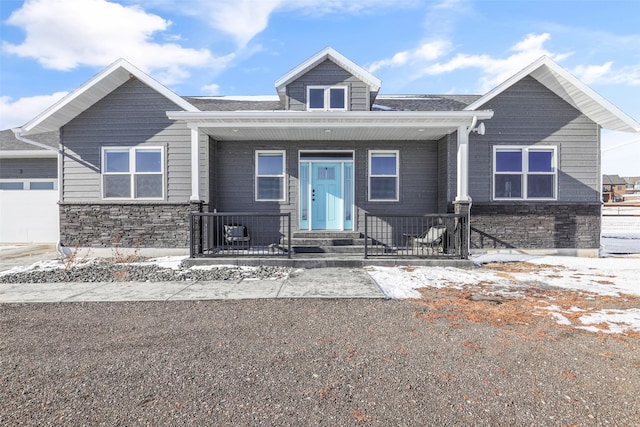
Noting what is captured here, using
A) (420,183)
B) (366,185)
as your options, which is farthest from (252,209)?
(420,183)

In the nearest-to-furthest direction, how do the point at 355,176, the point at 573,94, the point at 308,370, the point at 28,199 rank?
the point at 308,370 → the point at 573,94 → the point at 355,176 → the point at 28,199

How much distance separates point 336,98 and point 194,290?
21.8 feet

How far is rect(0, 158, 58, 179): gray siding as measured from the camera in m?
11.9

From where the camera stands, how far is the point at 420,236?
30.6ft

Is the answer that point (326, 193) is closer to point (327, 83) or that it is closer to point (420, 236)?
point (420, 236)

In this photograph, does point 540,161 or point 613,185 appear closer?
point 540,161

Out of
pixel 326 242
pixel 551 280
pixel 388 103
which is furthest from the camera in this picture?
pixel 388 103

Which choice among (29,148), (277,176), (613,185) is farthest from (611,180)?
(29,148)

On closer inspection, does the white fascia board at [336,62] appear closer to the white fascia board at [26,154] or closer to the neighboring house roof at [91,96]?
the neighboring house roof at [91,96]

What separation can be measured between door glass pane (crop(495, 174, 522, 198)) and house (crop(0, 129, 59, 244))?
13673mm

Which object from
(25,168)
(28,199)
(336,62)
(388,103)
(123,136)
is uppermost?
(336,62)

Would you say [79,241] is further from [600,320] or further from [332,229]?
[600,320]

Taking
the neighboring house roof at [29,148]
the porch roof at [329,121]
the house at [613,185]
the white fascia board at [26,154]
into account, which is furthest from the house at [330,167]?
the house at [613,185]

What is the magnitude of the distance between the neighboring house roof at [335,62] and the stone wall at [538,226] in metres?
4.49
